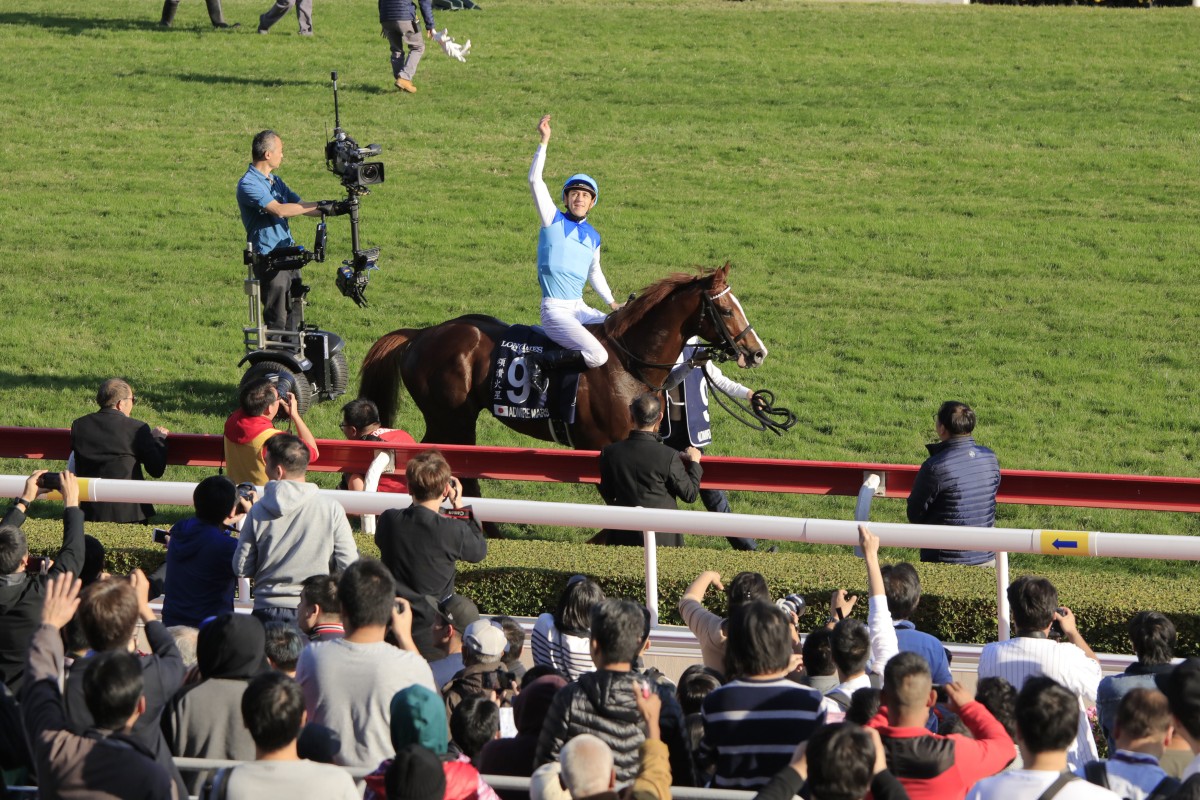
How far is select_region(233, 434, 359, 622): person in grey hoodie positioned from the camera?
612 cm

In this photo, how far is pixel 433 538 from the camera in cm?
627

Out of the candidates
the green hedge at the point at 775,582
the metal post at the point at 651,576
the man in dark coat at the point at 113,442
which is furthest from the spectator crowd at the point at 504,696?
Result: the man in dark coat at the point at 113,442

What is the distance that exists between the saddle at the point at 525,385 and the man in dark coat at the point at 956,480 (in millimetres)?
2798

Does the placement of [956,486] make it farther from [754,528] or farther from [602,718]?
[602,718]

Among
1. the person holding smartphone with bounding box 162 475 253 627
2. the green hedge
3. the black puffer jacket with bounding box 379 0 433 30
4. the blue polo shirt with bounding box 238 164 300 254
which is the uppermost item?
the black puffer jacket with bounding box 379 0 433 30

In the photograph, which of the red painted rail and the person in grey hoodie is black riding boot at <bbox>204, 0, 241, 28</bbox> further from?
the person in grey hoodie

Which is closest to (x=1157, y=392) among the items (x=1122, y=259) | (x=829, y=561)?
(x=1122, y=259)

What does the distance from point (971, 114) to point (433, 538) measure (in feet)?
54.5

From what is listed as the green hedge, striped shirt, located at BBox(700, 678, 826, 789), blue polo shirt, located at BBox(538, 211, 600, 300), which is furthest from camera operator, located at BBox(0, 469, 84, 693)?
blue polo shirt, located at BBox(538, 211, 600, 300)

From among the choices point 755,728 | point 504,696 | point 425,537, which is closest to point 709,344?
point 425,537

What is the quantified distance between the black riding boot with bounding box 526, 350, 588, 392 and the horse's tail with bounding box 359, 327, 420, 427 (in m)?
1.09

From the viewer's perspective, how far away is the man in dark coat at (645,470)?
8.13m

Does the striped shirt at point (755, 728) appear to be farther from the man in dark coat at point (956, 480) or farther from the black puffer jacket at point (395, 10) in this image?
the black puffer jacket at point (395, 10)

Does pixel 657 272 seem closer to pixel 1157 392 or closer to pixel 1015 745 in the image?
pixel 1157 392
